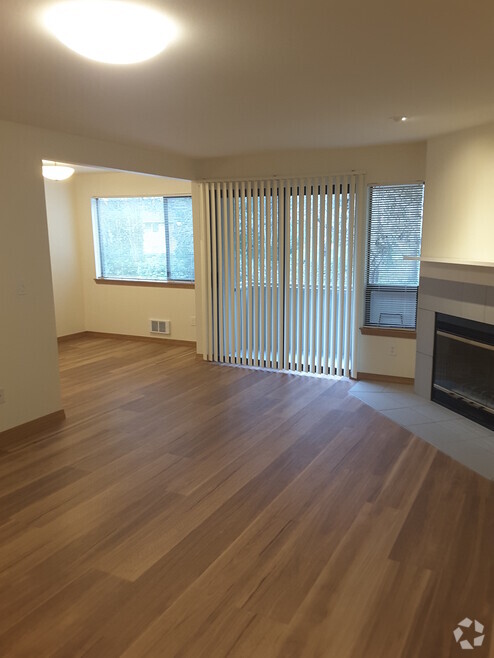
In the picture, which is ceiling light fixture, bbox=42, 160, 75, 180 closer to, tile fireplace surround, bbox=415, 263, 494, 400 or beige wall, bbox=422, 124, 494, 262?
beige wall, bbox=422, 124, 494, 262

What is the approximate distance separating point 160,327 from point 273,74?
515 centimetres

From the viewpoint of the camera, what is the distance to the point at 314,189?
5484mm

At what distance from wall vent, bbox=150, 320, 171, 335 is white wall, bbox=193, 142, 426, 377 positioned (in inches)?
92.9

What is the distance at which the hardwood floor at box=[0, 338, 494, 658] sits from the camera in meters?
2.08

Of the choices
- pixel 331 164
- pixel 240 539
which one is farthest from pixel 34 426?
pixel 331 164

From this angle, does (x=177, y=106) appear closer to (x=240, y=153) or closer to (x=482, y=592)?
(x=240, y=153)

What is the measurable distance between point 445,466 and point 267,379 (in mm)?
2520

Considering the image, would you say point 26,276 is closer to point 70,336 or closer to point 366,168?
point 366,168

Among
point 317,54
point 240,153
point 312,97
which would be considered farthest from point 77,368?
point 317,54

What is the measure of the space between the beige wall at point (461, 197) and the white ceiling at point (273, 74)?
210 mm

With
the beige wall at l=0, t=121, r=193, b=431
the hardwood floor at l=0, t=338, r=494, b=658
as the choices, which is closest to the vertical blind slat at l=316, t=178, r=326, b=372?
the hardwood floor at l=0, t=338, r=494, b=658

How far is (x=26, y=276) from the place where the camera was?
4.08 m

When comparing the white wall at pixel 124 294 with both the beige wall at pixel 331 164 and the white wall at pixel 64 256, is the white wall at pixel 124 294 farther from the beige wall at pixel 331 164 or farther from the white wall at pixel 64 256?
the beige wall at pixel 331 164

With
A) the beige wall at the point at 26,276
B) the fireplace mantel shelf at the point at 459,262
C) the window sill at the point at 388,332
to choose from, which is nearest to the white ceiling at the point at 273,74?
the beige wall at the point at 26,276
